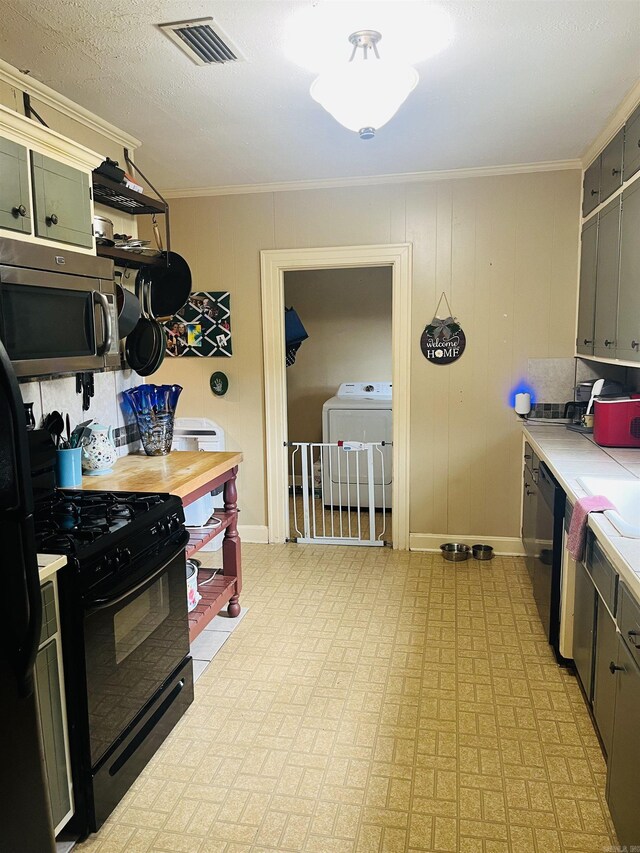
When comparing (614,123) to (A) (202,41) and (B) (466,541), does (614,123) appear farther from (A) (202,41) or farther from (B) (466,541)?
(B) (466,541)

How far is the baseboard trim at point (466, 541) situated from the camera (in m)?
4.20

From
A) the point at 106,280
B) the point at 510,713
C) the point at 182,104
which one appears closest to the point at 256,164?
the point at 182,104

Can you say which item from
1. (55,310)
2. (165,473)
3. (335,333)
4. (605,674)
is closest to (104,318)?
(55,310)

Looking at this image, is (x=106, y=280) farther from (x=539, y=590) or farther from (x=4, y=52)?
(x=539, y=590)

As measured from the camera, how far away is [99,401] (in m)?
3.07

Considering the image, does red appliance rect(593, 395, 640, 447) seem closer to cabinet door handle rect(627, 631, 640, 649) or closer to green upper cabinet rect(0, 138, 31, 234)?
cabinet door handle rect(627, 631, 640, 649)

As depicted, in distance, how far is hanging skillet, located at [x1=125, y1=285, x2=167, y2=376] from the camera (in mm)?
3162

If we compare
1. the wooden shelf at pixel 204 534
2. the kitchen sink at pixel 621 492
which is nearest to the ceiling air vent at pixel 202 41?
the wooden shelf at pixel 204 534

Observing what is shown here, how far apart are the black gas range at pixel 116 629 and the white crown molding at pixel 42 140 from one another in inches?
45.1

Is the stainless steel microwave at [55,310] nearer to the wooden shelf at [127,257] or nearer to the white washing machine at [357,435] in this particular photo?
the wooden shelf at [127,257]

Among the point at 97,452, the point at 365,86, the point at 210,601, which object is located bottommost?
the point at 210,601

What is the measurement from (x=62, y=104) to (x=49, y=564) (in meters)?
1.97

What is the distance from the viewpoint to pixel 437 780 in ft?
6.88

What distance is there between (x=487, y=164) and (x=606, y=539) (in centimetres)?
270
